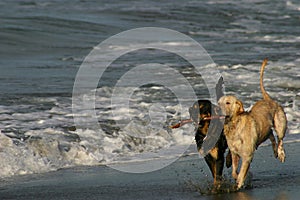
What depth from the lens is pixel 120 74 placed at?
52.3 feet

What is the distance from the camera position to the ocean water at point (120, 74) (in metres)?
10.1

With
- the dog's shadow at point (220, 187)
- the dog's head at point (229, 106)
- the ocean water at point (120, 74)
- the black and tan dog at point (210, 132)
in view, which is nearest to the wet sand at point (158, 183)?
the dog's shadow at point (220, 187)

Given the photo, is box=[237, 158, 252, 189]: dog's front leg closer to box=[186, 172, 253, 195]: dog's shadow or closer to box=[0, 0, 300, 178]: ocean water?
box=[186, 172, 253, 195]: dog's shadow

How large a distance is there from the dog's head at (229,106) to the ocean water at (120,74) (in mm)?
2388

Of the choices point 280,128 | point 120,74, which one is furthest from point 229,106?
point 120,74

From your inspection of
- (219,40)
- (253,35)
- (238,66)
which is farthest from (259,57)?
(253,35)

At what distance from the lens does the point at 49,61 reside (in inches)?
691

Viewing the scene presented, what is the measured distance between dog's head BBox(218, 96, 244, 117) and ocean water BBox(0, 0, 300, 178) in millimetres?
2388

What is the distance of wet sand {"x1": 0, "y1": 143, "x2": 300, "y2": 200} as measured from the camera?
729 centimetres

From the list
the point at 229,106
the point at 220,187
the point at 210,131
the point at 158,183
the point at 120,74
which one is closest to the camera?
the point at 229,106

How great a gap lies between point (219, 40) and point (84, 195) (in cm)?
1498

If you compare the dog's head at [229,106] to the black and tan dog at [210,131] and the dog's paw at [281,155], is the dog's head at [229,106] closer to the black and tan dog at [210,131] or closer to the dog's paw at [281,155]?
the black and tan dog at [210,131]

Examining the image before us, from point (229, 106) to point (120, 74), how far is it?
8.95m

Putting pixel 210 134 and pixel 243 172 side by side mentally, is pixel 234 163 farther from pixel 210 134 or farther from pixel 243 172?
pixel 210 134
